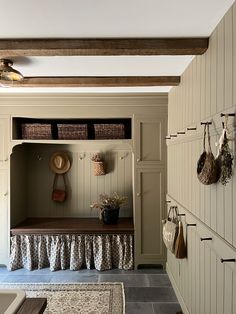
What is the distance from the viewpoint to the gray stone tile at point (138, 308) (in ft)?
9.50

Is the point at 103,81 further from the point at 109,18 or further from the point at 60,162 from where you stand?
the point at 60,162

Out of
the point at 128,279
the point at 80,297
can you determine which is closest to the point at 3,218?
the point at 80,297

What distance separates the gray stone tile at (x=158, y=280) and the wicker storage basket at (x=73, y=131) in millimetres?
1931

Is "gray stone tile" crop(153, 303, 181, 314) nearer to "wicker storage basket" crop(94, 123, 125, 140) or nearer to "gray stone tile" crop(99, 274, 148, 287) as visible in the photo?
"gray stone tile" crop(99, 274, 148, 287)

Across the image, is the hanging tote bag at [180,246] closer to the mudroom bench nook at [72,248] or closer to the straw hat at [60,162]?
the mudroom bench nook at [72,248]

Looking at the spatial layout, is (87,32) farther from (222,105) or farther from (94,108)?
(94,108)

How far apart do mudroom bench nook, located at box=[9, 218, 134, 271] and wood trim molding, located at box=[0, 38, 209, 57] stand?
95.2 inches

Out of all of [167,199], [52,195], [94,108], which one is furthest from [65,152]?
[167,199]

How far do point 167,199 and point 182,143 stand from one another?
108 cm

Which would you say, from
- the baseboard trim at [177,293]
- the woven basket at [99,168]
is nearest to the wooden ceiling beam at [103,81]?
the woven basket at [99,168]

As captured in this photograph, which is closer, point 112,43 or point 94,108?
point 112,43

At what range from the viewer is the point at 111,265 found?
391cm

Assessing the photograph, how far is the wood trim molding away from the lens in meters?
2.11

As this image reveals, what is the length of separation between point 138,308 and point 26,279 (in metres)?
1.45
